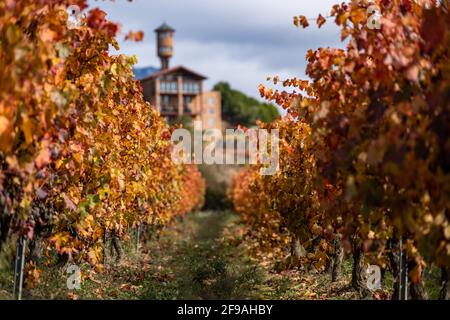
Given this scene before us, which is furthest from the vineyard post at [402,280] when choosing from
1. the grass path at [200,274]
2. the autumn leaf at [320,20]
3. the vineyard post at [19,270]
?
the vineyard post at [19,270]

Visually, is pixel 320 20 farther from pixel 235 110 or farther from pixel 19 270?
pixel 235 110

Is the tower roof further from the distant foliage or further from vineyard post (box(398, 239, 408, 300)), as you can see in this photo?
vineyard post (box(398, 239, 408, 300))

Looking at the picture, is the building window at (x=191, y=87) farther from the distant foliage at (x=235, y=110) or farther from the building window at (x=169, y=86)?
the distant foliage at (x=235, y=110)

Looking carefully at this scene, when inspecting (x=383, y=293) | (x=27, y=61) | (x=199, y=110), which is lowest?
(x=383, y=293)

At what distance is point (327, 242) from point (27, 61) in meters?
8.69

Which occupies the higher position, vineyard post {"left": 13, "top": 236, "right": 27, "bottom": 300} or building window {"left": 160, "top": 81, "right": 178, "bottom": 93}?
building window {"left": 160, "top": 81, "right": 178, "bottom": 93}

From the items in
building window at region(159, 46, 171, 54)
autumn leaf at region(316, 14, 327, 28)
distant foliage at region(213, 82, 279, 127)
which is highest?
building window at region(159, 46, 171, 54)

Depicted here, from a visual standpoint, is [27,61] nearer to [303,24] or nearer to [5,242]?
[5,242]

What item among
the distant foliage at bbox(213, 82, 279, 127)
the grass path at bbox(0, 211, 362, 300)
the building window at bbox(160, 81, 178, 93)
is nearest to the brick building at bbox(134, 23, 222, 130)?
the building window at bbox(160, 81, 178, 93)

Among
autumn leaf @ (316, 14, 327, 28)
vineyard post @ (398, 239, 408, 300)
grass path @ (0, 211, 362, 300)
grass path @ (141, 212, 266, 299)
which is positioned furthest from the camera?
grass path @ (141, 212, 266, 299)

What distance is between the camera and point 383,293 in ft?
39.7

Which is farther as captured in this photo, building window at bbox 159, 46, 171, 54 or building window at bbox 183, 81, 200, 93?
building window at bbox 159, 46, 171, 54

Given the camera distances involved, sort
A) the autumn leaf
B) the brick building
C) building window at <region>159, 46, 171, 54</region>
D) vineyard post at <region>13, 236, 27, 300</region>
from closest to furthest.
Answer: the autumn leaf
vineyard post at <region>13, 236, 27, 300</region>
the brick building
building window at <region>159, 46, 171, 54</region>
